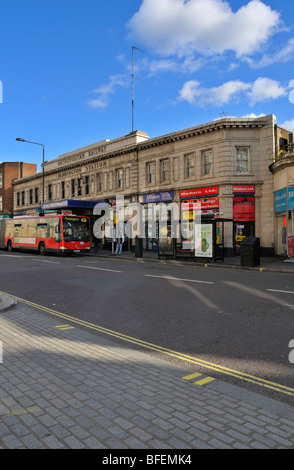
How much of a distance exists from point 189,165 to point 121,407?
24361mm

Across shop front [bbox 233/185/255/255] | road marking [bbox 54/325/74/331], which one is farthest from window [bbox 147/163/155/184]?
road marking [bbox 54/325/74/331]

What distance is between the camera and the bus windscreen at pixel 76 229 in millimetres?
24766

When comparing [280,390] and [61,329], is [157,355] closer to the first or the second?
[280,390]

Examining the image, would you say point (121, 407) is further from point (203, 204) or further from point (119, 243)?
point (119, 243)

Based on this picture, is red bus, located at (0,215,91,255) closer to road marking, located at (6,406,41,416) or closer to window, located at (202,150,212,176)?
window, located at (202,150,212,176)

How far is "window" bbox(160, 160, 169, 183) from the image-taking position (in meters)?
28.0

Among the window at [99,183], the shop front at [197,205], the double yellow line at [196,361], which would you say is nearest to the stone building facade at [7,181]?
the window at [99,183]

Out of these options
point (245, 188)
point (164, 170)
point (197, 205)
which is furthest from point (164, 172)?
point (245, 188)

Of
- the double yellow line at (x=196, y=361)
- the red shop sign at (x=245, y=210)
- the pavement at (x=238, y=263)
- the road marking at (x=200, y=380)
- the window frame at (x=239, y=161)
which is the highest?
the window frame at (x=239, y=161)

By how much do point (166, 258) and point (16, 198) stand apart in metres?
35.5

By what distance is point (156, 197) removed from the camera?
28.3 meters

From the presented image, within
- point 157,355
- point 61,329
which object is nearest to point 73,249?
point 61,329

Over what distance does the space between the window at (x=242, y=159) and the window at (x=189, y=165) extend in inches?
143

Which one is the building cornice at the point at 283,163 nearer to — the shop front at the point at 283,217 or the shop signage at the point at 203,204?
the shop front at the point at 283,217
